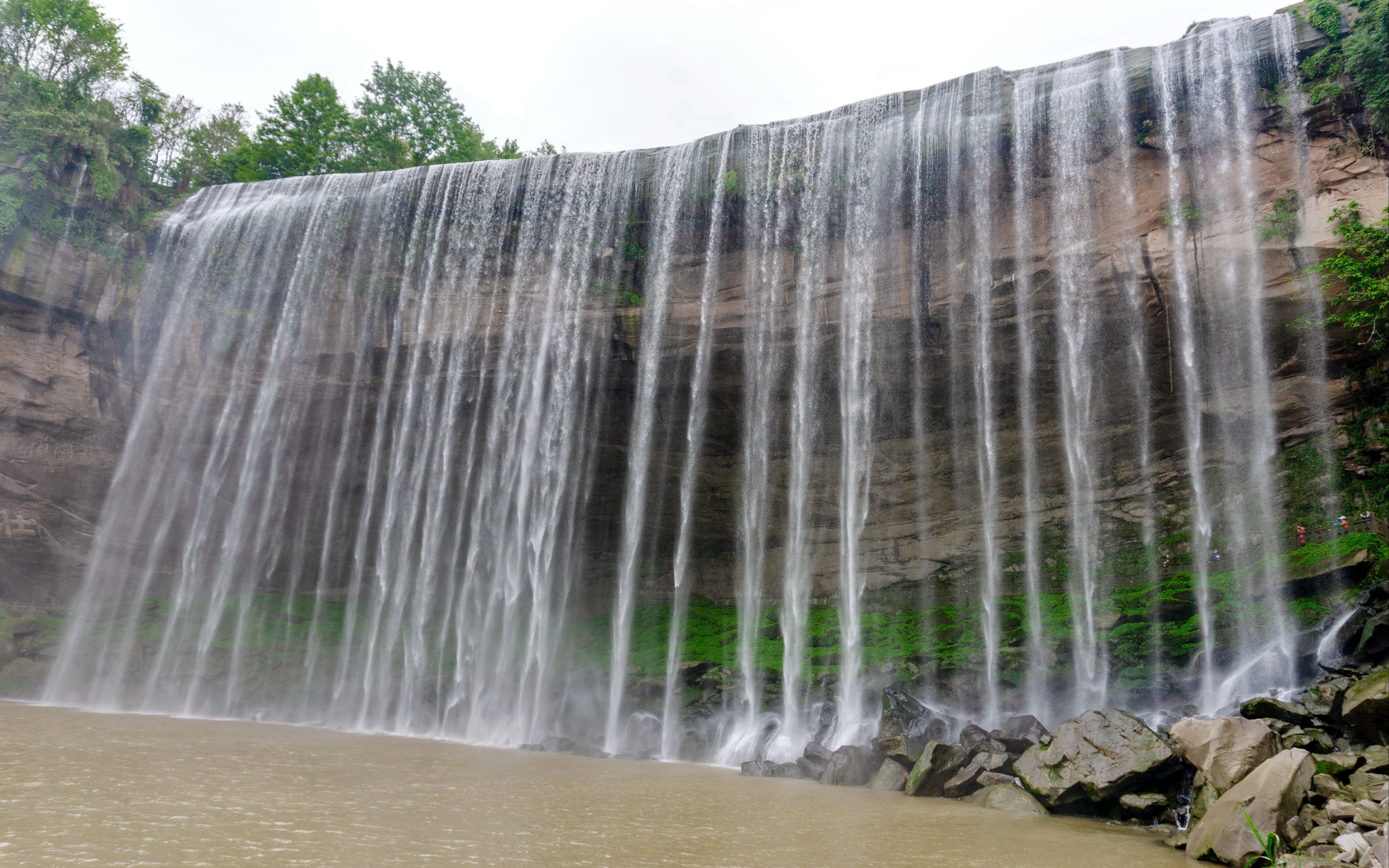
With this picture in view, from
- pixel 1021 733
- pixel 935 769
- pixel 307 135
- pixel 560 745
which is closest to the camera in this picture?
pixel 935 769

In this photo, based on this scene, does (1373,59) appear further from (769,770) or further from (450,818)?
(450,818)

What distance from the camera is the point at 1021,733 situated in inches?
408

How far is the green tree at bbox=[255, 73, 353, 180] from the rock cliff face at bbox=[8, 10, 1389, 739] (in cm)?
591

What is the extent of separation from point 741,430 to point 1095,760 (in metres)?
11.4

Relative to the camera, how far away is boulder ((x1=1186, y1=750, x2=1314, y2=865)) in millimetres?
5883

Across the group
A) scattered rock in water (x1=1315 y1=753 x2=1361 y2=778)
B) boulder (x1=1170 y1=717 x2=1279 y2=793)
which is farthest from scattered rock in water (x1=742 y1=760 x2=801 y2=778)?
scattered rock in water (x1=1315 y1=753 x2=1361 y2=778)

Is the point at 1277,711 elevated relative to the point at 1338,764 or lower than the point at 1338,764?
elevated

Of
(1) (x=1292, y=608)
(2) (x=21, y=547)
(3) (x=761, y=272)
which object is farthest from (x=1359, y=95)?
(2) (x=21, y=547)

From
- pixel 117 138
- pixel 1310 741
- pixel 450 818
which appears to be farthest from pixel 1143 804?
pixel 117 138

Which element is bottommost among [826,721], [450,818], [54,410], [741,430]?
[450,818]

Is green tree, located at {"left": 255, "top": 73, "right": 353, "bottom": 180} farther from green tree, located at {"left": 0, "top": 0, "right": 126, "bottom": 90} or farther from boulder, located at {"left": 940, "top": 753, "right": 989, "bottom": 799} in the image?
boulder, located at {"left": 940, "top": 753, "right": 989, "bottom": 799}

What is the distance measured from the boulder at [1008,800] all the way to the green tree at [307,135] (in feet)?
91.8

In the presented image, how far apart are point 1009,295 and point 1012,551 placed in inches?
211

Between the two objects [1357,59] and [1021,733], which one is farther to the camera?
[1357,59]
